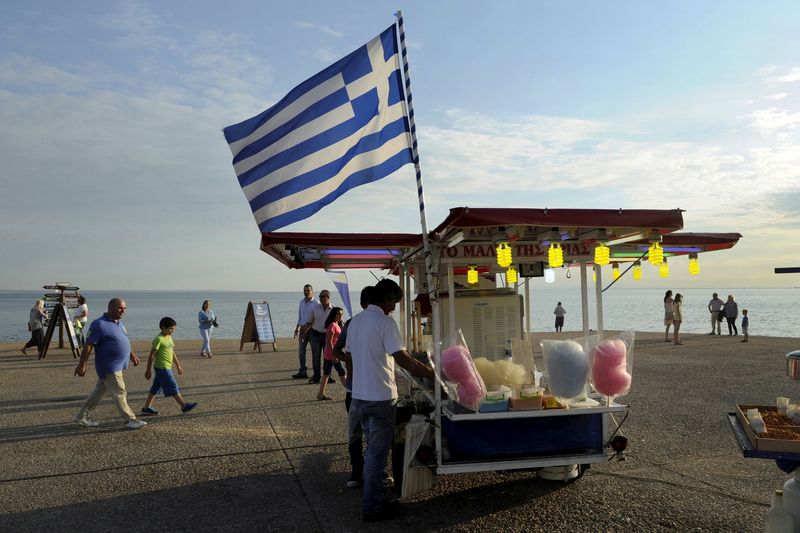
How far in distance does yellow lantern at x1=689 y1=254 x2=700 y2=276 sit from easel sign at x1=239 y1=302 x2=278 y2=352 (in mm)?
14037

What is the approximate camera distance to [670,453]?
6.27 m

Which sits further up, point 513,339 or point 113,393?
point 513,339

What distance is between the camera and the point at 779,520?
3471 millimetres

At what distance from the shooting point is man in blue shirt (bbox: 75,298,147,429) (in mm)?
7723

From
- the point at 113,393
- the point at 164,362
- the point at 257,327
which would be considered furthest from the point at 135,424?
the point at 257,327

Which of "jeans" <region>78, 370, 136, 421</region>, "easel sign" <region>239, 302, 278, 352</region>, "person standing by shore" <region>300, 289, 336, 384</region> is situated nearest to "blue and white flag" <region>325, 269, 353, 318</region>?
"person standing by shore" <region>300, 289, 336, 384</region>

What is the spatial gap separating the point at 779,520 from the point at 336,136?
428 centimetres

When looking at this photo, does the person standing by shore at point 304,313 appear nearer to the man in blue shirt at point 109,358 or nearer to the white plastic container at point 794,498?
the man in blue shirt at point 109,358

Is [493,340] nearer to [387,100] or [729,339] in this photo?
[387,100]

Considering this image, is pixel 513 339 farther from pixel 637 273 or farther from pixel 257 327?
pixel 257 327

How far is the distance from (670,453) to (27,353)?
18.6m

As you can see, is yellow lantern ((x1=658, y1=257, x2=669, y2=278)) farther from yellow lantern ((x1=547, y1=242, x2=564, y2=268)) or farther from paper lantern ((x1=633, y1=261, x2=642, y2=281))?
yellow lantern ((x1=547, y1=242, x2=564, y2=268))

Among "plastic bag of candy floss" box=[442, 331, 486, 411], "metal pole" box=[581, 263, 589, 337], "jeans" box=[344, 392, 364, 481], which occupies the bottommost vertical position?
"jeans" box=[344, 392, 364, 481]

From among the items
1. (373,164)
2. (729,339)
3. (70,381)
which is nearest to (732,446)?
(373,164)
